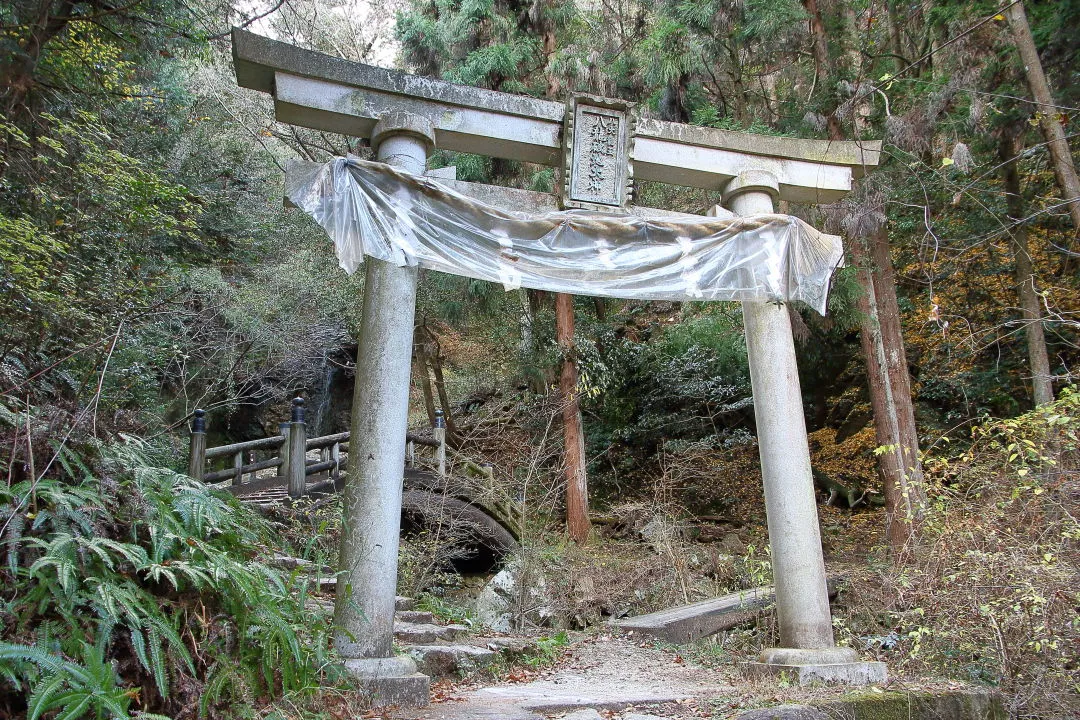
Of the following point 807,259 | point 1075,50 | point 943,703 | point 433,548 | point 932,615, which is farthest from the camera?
point 1075,50

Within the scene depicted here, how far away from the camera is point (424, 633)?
6105 millimetres

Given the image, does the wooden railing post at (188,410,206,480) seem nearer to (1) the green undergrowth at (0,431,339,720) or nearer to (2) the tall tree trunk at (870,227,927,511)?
(1) the green undergrowth at (0,431,339,720)

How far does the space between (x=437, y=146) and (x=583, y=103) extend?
1.16 m

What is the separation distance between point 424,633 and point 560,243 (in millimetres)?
3417

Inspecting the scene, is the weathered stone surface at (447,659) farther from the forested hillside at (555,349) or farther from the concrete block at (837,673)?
the concrete block at (837,673)

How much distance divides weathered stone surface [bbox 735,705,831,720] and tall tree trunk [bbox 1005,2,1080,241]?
6430mm

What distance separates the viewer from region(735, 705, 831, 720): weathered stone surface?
400 cm

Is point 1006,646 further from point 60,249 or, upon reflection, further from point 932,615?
point 60,249

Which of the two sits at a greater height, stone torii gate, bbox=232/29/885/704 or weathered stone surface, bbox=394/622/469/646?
stone torii gate, bbox=232/29/885/704

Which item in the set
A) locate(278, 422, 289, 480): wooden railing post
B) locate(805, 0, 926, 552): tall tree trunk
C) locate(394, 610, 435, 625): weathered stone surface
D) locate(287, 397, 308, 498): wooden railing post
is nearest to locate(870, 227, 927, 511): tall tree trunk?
locate(805, 0, 926, 552): tall tree trunk

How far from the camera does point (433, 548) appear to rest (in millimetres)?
8320

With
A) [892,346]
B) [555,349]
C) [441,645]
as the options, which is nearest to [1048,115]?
[892,346]

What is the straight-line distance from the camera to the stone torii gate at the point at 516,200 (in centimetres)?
441

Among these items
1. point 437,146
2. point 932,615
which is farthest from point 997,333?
point 437,146
